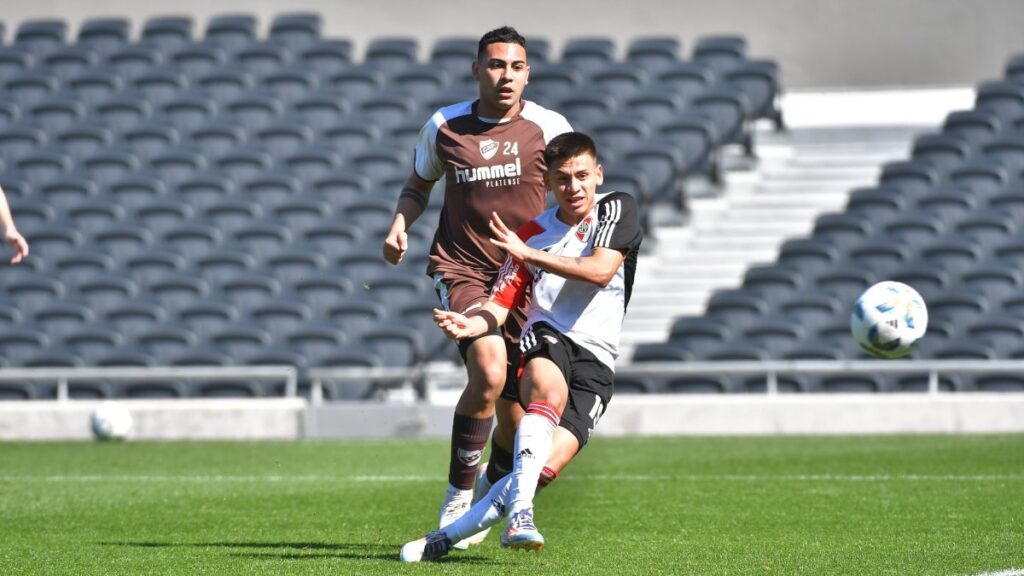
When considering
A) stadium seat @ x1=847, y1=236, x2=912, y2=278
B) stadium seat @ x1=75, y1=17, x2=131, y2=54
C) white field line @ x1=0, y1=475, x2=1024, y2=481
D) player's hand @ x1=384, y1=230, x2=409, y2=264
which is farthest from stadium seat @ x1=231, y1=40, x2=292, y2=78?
player's hand @ x1=384, y1=230, x2=409, y2=264

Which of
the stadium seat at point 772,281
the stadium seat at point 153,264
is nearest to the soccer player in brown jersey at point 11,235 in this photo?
the stadium seat at point 772,281

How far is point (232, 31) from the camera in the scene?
20672mm

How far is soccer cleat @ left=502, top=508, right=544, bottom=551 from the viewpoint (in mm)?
4922

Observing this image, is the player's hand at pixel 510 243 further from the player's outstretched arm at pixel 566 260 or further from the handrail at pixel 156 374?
the handrail at pixel 156 374

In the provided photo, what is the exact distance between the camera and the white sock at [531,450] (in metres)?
5.14

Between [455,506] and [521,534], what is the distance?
1110mm

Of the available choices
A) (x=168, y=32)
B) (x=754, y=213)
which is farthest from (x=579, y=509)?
(x=168, y=32)

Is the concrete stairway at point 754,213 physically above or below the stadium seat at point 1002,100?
below

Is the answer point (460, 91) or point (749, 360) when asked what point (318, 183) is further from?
point (749, 360)

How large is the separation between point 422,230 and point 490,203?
1063cm

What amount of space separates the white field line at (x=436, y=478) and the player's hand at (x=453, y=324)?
4.33 metres

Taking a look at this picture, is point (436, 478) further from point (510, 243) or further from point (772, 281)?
point (772, 281)

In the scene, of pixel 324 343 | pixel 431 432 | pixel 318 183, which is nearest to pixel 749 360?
pixel 431 432

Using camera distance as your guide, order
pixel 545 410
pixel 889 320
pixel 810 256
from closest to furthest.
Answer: pixel 545 410 → pixel 889 320 → pixel 810 256
